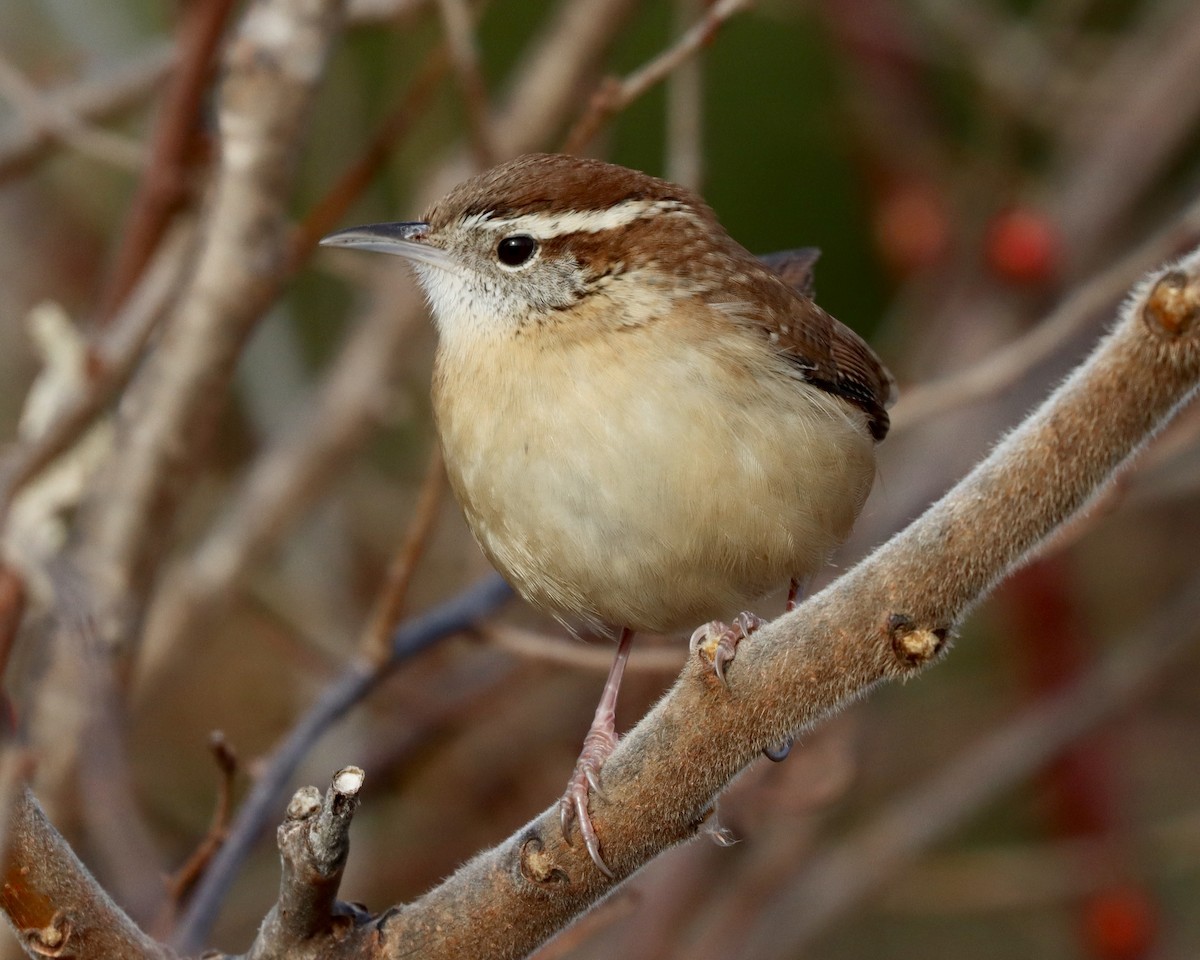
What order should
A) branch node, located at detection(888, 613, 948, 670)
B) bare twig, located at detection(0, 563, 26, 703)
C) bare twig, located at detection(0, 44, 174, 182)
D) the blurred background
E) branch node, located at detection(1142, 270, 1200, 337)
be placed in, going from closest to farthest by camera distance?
branch node, located at detection(1142, 270, 1200, 337)
branch node, located at detection(888, 613, 948, 670)
bare twig, located at detection(0, 563, 26, 703)
the blurred background
bare twig, located at detection(0, 44, 174, 182)

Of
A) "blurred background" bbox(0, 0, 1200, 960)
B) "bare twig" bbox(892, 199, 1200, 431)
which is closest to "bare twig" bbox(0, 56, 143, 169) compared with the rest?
"blurred background" bbox(0, 0, 1200, 960)

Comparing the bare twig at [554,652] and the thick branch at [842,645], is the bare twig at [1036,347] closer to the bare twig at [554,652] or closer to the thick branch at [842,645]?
the bare twig at [554,652]

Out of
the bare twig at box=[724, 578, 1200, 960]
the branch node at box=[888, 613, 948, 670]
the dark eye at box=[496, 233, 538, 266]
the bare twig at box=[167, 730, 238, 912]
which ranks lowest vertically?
the bare twig at box=[724, 578, 1200, 960]

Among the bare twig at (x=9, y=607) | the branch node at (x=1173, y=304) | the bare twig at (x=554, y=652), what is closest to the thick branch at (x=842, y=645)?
the branch node at (x=1173, y=304)

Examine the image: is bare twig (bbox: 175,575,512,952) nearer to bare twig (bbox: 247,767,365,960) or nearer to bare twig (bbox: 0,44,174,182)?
bare twig (bbox: 247,767,365,960)

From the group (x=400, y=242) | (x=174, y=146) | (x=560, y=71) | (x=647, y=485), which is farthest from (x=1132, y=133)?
(x=647, y=485)

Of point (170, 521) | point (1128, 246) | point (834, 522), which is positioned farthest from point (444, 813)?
point (1128, 246)
